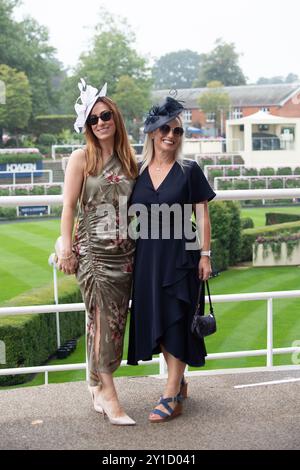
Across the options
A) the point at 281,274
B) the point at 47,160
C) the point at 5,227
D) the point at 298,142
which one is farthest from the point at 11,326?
the point at 298,142

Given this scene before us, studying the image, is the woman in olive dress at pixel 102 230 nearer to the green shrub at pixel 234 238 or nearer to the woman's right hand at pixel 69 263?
the woman's right hand at pixel 69 263

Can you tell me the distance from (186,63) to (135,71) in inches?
2208

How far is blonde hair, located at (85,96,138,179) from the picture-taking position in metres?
3.11

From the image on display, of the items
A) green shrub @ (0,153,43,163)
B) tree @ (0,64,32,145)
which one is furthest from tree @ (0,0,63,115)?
green shrub @ (0,153,43,163)

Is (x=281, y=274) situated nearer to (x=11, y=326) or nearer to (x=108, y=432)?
(x=11, y=326)

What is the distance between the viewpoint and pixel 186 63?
4929 inches

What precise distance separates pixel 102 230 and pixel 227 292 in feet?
42.2

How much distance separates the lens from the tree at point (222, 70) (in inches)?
3509

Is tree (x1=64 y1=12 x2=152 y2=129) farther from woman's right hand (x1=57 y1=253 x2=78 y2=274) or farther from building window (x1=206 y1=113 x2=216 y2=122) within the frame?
woman's right hand (x1=57 y1=253 x2=78 y2=274)

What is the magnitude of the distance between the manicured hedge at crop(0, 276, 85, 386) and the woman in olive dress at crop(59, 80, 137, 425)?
6684 millimetres

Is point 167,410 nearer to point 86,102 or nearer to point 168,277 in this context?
point 168,277

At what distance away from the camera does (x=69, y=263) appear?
3.14m
